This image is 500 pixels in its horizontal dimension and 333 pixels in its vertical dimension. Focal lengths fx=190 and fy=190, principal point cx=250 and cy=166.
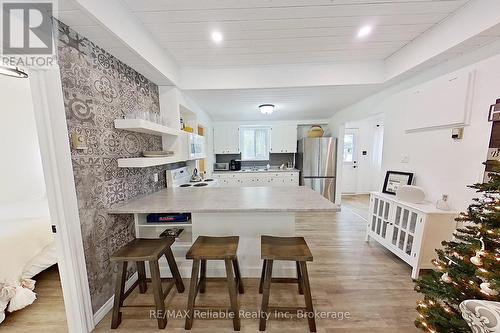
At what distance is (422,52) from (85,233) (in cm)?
334

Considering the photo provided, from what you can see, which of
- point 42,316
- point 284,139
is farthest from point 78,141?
point 284,139

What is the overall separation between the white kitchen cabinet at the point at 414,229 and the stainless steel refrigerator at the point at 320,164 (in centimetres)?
201

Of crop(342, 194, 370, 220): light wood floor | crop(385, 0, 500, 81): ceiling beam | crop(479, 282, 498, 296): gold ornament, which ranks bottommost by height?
crop(342, 194, 370, 220): light wood floor

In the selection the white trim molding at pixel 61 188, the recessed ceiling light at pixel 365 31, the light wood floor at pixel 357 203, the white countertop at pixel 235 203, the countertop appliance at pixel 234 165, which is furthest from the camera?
the countertop appliance at pixel 234 165

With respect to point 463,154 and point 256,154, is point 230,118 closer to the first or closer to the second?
point 256,154

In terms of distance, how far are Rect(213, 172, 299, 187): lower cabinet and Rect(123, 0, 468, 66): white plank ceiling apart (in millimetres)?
2919

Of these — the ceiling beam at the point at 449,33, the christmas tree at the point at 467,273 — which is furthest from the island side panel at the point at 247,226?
the ceiling beam at the point at 449,33

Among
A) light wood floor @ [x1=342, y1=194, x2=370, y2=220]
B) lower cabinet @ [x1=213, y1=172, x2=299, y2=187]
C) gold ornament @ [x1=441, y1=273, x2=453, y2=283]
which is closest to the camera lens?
gold ornament @ [x1=441, y1=273, x2=453, y2=283]

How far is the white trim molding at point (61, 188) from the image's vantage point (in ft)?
3.84

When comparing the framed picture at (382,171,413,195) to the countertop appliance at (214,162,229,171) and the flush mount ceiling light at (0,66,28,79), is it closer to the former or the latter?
the countertop appliance at (214,162,229,171)

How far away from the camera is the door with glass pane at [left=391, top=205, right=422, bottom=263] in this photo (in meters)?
2.00

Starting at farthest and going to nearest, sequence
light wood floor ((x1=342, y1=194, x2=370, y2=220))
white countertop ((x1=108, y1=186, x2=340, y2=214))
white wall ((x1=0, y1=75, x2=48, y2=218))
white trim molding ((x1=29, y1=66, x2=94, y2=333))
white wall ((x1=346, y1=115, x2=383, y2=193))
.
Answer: white wall ((x1=346, y1=115, x2=383, y2=193)), light wood floor ((x1=342, y1=194, x2=370, y2=220)), white wall ((x1=0, y1=75, x2=48, y2=218)), white countertop ((x1=108, y1=186, x2=340, y2=214)), white trim molding ((x1=29, y1=66, x2=94, y2=333))

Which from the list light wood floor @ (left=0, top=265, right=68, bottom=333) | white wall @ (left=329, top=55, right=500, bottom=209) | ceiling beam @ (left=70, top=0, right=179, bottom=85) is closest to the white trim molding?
light wood floor @ (left=0, top=265, right=68, bottom=333)

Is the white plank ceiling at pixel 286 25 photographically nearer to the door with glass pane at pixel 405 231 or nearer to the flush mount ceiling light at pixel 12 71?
the flush mount ceiling light at pixel 12 71
